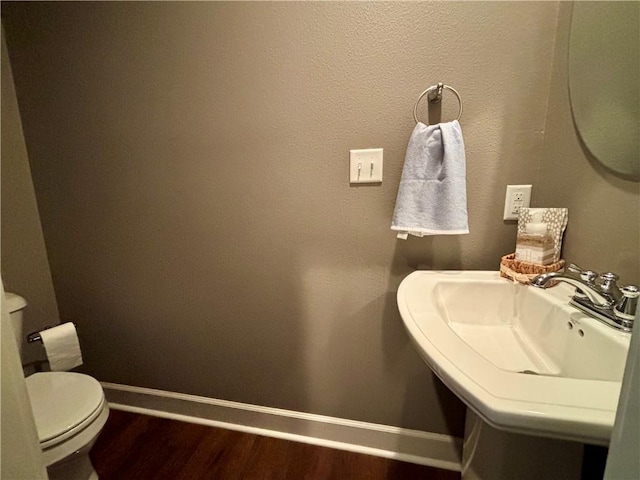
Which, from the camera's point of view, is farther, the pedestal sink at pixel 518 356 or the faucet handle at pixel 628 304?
the faucet handle at pixel 628 304

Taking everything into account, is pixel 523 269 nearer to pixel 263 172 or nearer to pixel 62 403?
pixel 263 172

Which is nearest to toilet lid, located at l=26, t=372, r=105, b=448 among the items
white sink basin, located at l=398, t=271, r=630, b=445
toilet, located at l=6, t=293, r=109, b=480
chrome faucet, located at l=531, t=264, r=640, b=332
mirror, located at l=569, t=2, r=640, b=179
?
toilet, located at l=6, t=293, r=109, b=480

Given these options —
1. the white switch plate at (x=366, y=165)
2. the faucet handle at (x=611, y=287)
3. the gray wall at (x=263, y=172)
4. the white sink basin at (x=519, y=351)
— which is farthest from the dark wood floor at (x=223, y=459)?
the white switch plate at (x=366, y=165)

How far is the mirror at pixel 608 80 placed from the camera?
27.2 inches

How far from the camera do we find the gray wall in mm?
965

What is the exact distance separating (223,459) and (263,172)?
1.19 metres

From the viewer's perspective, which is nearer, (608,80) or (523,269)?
(608,80)

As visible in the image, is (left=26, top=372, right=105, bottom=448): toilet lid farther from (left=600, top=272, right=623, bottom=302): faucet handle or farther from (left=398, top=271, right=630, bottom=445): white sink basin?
(left=600, top=272, right=623, bottom=302): faucet handle

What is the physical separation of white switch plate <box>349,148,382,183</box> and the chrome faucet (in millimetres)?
574

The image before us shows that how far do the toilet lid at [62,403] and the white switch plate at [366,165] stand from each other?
1.19 metres

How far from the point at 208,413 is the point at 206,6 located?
169 centimetres

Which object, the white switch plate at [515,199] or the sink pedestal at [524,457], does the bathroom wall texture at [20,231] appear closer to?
the sink pedestal at [524,457]

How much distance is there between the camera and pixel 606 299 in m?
0.65

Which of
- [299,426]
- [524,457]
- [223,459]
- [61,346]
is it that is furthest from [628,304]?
[61,346]
